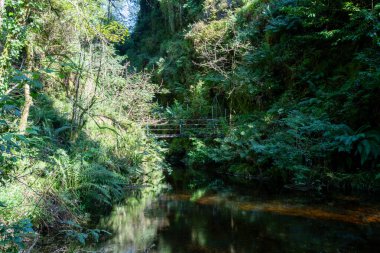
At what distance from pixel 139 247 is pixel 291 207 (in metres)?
3.71

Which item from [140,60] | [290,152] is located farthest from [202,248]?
[140,60]

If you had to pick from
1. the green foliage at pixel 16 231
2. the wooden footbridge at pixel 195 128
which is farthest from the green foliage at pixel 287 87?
the green foliage at pixel 16 231

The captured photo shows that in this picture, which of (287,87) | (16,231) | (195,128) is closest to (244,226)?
(16,231)

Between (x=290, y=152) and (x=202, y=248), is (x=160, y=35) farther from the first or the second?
(x=202, y=248)

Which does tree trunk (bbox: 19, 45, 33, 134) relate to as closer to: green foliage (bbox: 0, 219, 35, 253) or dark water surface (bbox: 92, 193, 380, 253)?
dark water surface (bbox: 92, 193, 380, 253)

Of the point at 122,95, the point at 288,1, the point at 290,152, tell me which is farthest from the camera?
the point at 288,1

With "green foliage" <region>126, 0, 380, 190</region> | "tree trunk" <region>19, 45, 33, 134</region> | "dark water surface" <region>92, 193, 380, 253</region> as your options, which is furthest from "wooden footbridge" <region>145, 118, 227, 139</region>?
"tree trunk" <region>19, 45, 33, 134</region>

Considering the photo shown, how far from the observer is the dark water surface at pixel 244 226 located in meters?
5.32

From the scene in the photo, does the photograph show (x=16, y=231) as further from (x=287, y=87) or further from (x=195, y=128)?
(x=195, y=128)

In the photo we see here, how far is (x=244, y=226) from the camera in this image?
6418 millimetres

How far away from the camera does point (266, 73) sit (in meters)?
13.9

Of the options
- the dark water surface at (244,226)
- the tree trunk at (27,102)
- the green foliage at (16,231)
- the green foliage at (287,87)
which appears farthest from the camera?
the green foliage at (287,87)

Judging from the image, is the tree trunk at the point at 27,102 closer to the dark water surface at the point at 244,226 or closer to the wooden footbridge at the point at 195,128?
A: the dark water surface at the point at 244,226

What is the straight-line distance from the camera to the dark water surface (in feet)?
17.5
